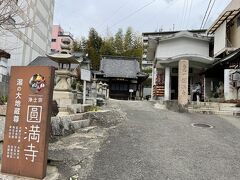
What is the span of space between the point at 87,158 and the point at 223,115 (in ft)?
31.8

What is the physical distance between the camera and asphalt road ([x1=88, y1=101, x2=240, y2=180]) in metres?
5.30

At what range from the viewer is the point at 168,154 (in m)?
6.50

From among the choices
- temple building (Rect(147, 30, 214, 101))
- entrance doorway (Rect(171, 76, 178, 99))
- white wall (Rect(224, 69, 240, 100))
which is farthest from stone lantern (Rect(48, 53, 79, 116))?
entrance doorway (Rect(171, 76, 178, 99))

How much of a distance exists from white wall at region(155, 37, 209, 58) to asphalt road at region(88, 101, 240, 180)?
1446 cm

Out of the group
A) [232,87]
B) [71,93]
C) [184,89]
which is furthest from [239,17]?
[71,93]

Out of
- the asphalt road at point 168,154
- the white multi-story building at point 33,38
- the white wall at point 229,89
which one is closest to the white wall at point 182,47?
the white wall at point 229,89

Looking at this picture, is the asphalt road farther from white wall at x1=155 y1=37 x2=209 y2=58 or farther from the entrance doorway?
the entrance doorway

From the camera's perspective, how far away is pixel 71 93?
1109cm

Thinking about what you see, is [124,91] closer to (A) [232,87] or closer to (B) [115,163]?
(A) [232,87]

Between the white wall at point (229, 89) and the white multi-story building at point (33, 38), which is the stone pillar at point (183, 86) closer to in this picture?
the white wall at point (229, 89)

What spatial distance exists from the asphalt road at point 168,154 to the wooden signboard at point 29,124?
3.54ft

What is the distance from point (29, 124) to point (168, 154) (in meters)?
3.33

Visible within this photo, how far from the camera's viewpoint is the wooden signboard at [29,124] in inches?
193

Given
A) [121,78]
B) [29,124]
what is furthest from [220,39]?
[29,124]
